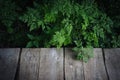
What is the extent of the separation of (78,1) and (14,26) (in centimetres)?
128

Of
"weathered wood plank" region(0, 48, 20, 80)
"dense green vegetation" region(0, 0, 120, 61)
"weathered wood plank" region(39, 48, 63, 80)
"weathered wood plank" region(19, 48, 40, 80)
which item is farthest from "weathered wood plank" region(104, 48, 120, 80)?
"weathered wood plank" region(0, 48, 20, 80)

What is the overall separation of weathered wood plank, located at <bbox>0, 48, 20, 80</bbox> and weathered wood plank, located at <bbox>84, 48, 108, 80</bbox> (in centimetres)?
90

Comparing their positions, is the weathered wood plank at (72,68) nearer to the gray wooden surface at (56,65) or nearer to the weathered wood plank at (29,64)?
the gray wooden surface at (56,65)

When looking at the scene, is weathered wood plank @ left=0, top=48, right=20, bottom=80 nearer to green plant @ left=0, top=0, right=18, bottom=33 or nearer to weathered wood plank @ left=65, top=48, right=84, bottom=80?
green plant @ left=0, top=0, right=18, bottom=33

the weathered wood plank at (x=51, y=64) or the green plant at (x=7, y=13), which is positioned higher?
the green plant at (x=7, y=13)

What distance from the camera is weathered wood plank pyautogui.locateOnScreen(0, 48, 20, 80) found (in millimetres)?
2408

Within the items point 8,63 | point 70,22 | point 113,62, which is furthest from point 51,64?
point 113,62

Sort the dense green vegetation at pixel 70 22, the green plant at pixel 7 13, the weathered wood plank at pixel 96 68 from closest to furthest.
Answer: the weathered wood plank at pixel 96 68 → the dense green vegetation at pixel 70 22 → the green plant at pixel 7 13

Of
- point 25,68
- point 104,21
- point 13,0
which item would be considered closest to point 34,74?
point 25,68

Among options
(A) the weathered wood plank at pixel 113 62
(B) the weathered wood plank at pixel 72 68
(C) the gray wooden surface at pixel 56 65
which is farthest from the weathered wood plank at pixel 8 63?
(A) the weathered wood plank at pixel 113 62

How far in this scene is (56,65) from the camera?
256 cm

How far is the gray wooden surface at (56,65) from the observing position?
2406 millimetres

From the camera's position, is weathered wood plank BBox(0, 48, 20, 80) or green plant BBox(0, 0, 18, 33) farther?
green plant BBox(0, 0, 18, 33)

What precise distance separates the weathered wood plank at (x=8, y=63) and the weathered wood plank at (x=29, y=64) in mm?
86
